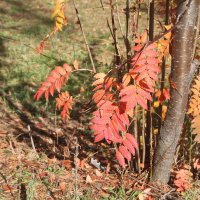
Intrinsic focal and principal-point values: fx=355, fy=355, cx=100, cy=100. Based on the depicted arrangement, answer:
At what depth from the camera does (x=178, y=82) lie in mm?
2285

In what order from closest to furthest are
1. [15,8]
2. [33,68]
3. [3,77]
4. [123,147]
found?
1. [123,147]
2. [3,77]
3. [33,68]
4. [15,8]

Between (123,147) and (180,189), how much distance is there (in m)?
0.88

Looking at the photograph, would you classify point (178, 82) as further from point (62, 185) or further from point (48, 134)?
point (48, 134)

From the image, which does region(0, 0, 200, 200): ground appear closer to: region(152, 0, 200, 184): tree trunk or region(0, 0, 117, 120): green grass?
region(0, 0, 117, 120): green grass

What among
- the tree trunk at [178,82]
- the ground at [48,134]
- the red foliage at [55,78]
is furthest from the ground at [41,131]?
the tree trunk at [178,82]

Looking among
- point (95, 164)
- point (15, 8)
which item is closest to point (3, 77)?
point (95, 164)

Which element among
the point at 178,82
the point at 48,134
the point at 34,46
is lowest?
the point at 48,134

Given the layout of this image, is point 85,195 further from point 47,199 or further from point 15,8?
point 15,8

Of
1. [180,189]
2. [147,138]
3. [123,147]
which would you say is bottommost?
[180,189]

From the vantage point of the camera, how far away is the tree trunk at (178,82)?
2079 mm

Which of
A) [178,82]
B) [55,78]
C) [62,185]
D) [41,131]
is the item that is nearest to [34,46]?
[41,131]

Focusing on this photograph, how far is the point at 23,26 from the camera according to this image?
735 cm

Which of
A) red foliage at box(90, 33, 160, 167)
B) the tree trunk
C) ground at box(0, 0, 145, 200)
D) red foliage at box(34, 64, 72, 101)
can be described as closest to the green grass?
ground at box(0, 0, 145, 200)

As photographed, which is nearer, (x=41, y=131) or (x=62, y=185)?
(x=62, y=185)
